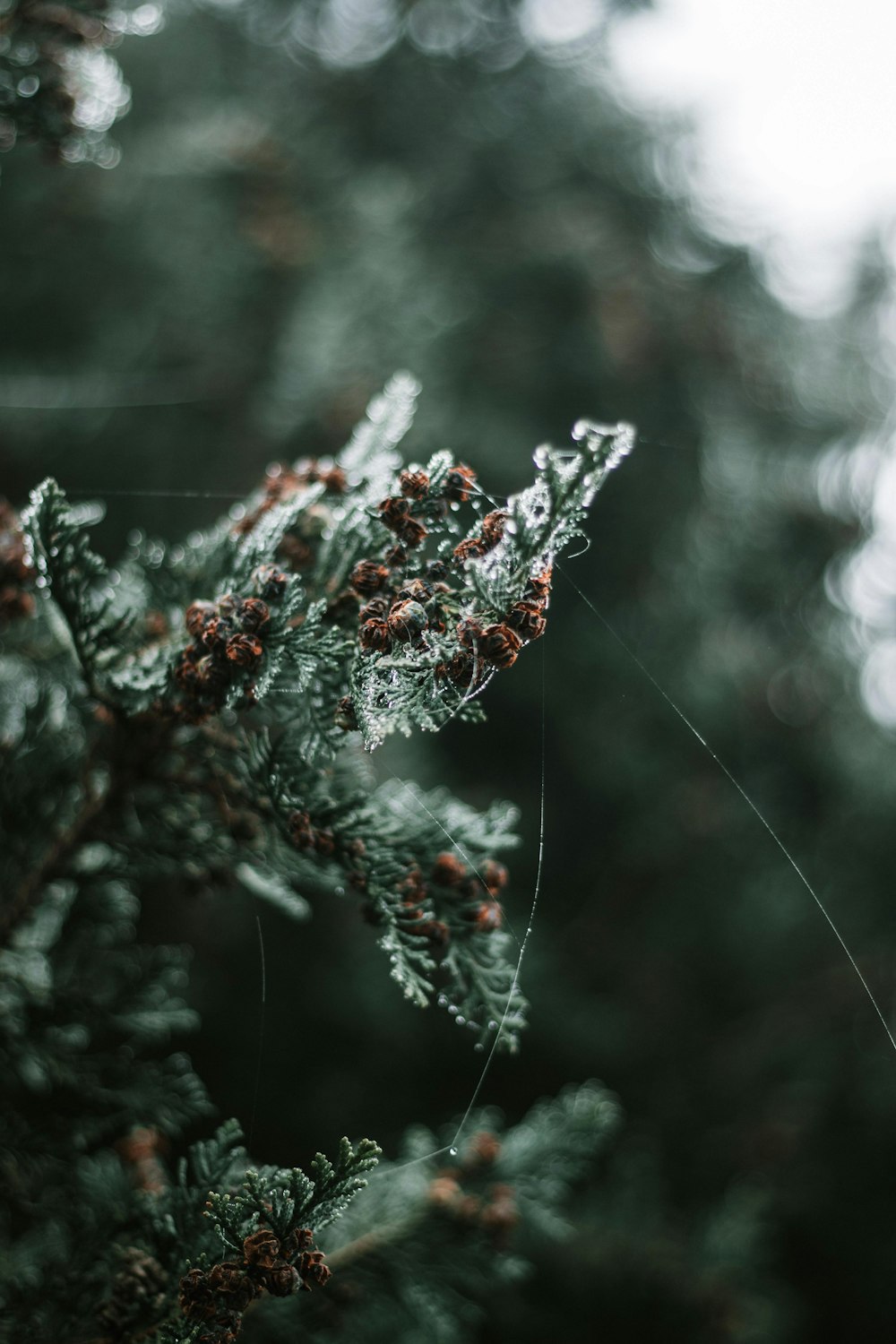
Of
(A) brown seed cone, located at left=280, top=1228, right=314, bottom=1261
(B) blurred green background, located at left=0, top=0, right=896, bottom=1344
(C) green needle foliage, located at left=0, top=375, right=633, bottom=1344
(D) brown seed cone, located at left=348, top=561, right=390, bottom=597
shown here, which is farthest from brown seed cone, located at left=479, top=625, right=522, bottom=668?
(B) blurred green background, located at left=0, top=0, right=896, bottom=1344

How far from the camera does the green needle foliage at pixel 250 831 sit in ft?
1.88

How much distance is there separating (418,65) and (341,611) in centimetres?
257

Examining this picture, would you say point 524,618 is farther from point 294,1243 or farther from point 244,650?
point 294,1243

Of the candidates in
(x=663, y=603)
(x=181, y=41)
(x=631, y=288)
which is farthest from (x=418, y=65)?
(x=663, y=603)

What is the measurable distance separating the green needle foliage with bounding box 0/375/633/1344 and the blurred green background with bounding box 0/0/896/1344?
0.69 meters

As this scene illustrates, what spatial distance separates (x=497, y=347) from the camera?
2424 mm

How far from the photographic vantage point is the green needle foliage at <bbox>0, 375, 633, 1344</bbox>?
0.57 m

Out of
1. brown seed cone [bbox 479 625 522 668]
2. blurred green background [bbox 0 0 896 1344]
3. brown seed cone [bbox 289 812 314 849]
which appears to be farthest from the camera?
blurred green background [bbox 0 0 896 1344]

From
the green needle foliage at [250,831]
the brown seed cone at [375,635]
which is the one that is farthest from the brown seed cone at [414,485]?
the brown seed cone at [375,635]

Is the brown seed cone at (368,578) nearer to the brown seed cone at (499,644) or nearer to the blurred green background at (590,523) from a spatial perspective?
the brown seed cone at (499,644)

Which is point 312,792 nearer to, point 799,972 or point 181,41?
point 799,972

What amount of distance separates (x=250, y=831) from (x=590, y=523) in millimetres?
1740

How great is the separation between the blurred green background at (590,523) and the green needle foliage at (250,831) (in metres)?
0.69

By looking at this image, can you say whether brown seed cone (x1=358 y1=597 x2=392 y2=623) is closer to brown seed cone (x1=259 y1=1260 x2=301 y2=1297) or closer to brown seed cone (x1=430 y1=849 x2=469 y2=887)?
brown seed cone (x1=430 y1=849 x2=469 y2=887)
